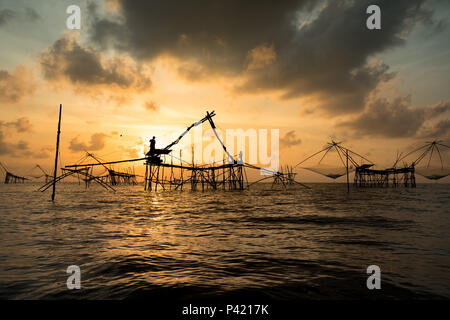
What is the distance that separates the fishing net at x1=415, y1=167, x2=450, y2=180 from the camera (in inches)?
2415

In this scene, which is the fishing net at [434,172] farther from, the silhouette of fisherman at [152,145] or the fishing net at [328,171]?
the silhouette of fisherman at [152,145]

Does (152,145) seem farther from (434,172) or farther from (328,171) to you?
(434,172)

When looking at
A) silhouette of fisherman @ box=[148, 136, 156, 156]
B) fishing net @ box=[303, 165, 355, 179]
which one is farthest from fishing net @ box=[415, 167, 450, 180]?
silhouette of fisherman @ box=[148, 136, 156, 156]

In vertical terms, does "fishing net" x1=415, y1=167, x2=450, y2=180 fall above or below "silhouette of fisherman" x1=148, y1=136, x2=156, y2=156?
below

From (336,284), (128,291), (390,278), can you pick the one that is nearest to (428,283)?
(390,278)

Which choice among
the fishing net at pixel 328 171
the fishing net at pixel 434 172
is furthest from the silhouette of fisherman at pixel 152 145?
the fishing net at pixel 434 172

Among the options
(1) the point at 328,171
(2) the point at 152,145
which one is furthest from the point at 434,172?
(2) the point at 152,145

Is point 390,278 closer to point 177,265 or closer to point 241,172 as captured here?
point 177,265

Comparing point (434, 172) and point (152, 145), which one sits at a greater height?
point (152, 145)

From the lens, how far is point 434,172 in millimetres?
65625

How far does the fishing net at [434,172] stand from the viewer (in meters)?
61.3

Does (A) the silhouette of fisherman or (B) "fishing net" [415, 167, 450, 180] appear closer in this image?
(A) the silhouette of fisherman

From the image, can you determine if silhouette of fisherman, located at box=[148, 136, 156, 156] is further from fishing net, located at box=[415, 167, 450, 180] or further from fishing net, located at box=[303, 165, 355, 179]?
fishing net, located at box=[415, 167, 450, 180]

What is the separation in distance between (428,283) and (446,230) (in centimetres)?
900
